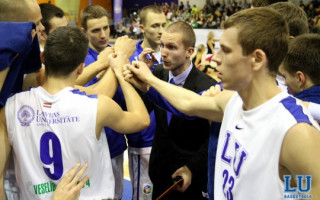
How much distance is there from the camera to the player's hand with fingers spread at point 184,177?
2663 mm

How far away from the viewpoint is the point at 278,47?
1.66 metres

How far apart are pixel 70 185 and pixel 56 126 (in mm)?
355

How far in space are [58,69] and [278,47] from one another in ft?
4.30

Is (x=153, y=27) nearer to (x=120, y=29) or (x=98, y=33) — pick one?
(x=98, y=33)

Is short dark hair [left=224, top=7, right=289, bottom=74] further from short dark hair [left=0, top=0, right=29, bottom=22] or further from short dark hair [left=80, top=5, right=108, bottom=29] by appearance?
short dark hair [left=80, top=5, right=108, bottom=29]

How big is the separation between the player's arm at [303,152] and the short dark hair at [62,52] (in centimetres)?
133

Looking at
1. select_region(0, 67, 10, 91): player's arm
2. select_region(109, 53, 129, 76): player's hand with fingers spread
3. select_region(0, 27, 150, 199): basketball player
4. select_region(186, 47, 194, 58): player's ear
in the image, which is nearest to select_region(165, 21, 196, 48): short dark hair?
select_region(186, 47, 194, 58): player's ear

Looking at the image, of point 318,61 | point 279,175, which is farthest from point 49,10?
point 279,175

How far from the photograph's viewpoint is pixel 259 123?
162 cm

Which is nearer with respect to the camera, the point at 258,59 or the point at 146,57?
the point at 258,59

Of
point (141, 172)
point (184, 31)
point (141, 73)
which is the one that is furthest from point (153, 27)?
point (141, 73)

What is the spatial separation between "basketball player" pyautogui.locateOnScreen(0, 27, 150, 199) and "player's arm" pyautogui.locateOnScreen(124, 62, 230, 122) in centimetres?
46

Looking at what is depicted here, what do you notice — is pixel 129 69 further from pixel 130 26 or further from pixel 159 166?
pixel 130 26

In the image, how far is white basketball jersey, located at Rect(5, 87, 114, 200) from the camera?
190 cm
